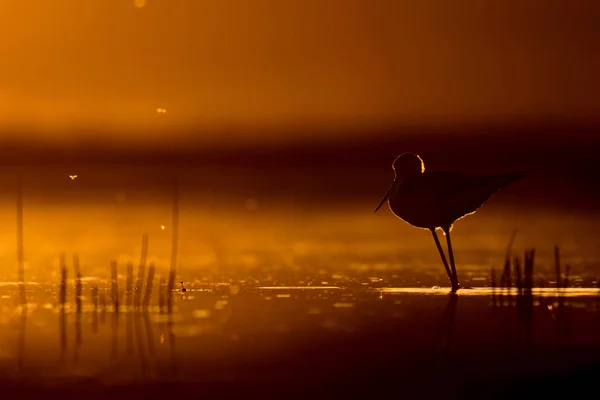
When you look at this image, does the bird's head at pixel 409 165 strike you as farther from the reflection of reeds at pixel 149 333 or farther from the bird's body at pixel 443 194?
the reflection of reeds at pixel 149 333

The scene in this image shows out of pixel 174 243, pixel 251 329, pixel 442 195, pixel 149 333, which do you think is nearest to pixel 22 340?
pixel 149 333

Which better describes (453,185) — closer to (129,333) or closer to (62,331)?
(129,333)

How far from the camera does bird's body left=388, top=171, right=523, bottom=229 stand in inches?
493

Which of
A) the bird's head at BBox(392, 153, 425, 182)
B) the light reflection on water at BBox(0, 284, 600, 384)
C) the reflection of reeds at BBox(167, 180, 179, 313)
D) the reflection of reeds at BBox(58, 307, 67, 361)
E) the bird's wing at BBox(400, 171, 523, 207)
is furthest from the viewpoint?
the bird's head at BBox(392, 153, 425, 182)

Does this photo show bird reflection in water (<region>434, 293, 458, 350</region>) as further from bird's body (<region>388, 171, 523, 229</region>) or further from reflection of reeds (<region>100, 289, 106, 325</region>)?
bird's body (<region>388, 171, 523, 229</region>)

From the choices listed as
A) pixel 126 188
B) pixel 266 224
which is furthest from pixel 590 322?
pixel 126 188

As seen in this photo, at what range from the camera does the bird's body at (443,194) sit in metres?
12.5

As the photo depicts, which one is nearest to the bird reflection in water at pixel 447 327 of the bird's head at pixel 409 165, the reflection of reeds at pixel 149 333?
the reflection of reeds at pixel 149 333

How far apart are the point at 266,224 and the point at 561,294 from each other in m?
9.76

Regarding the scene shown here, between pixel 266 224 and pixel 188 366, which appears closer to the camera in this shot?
pixel 188 366

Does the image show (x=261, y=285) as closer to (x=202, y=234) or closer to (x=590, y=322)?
(x=590, y=322)

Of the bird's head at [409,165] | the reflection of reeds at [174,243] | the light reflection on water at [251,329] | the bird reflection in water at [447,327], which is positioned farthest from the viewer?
the bird's head at [409,165]

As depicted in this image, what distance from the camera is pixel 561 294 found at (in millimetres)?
10211

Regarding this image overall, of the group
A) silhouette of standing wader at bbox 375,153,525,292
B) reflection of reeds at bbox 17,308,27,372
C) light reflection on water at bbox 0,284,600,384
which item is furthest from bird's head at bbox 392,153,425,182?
reflection of reeds at bbox 17,308,27,372
